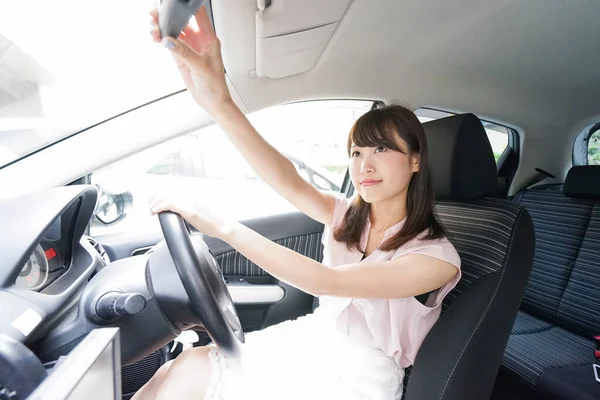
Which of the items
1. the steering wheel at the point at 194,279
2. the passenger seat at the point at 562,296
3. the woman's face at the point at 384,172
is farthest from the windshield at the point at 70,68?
the passenger seat at the point at 562,296

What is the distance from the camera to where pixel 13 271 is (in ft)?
2.89

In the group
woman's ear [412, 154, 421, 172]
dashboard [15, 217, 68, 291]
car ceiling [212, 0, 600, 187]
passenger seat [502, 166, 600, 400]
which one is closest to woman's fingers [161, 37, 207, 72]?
car ceiling [212, 0, 600, 187]

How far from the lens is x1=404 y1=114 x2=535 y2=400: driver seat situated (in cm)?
108

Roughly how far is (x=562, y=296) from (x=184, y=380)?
71.7 inches

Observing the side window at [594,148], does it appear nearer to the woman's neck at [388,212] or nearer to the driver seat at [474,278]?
the driver seat at [474,278]

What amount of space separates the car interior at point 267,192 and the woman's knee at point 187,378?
0.09m

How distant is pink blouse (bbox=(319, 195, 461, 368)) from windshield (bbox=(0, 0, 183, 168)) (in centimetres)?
94

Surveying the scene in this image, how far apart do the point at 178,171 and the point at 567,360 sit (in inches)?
73.6

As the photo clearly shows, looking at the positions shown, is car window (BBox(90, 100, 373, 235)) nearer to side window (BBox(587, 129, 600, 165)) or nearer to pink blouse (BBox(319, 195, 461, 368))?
pink blouse (BBox(319, 195, 461, 368))

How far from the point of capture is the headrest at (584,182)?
2033 mm

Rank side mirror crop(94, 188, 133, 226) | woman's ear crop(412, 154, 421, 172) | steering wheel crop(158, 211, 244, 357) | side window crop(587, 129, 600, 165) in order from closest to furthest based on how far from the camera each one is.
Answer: steering wheel crop(158, 211, 244, 357), woman's ear crop(412, 154, 421, 172), side mirror crop(94, 188, 133, 226), side window crop(587, 129, 600, 165)

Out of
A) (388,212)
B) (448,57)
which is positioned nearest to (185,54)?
(388,212)

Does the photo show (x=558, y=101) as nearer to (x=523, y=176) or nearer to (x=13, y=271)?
(x=523, y=176)

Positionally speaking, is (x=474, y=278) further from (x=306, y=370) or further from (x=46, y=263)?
(x=46, y=263)
